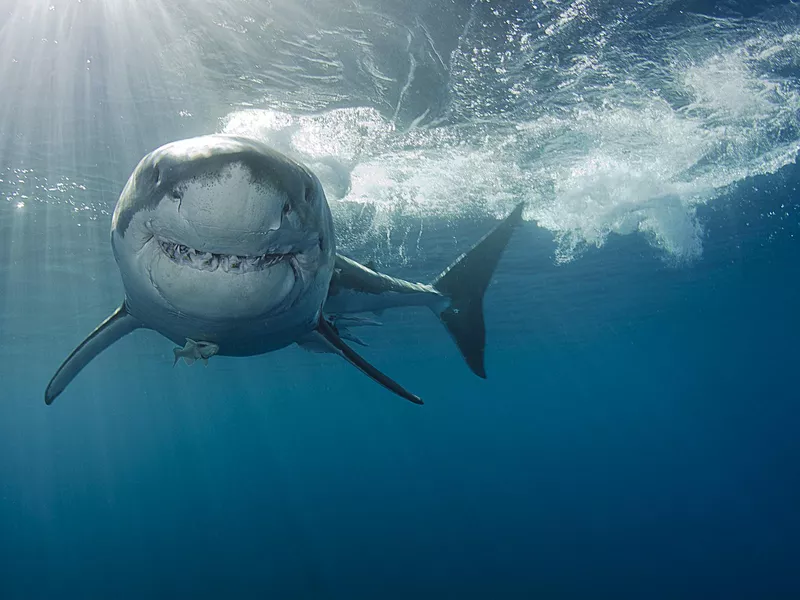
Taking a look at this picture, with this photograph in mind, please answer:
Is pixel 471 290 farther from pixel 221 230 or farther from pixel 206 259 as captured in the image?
pixel 221 230

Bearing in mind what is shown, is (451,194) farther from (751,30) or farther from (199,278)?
(199,278)

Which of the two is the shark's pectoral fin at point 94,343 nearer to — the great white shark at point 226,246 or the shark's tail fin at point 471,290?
the great white shark at point 226,246

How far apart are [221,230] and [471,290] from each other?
6039 millimetres

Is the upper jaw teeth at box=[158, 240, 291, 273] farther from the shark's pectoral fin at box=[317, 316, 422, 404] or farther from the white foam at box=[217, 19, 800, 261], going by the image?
the white foam at box=[217, 19, 800, 261]

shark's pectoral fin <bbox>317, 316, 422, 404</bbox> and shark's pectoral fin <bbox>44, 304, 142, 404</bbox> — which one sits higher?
shark's pectoral fin <bbox>317, 316, 422, 404</bbox>

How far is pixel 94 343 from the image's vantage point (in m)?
4.74

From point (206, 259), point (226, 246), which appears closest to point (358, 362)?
point (206, 259)

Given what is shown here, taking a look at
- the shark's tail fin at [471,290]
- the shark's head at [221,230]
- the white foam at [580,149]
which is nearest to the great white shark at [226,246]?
the shark's head at [221,230]

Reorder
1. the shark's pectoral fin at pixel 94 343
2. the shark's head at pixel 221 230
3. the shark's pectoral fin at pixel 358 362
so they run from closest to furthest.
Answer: the shark's head at pixel 221 230
the shark's pectoral fin at pixel 358 362
the shark's pectoral fin at pixel 94 343

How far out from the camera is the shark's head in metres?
2.05

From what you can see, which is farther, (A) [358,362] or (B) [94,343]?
(B) [94,343]

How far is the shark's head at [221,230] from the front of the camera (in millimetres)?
2055

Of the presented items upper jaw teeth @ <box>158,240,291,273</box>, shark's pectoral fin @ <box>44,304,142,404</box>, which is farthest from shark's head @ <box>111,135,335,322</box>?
shark's pectoral fin @ <box>44,304,142,404</box>

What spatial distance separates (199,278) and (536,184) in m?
13.1
